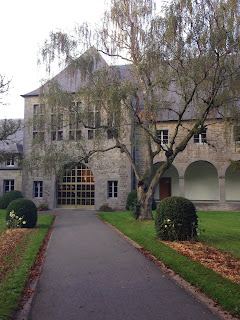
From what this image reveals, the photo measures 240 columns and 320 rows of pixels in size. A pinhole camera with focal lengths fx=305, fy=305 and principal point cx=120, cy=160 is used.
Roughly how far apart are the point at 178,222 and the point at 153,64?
5.44m

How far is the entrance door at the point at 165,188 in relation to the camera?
2311 centimetres

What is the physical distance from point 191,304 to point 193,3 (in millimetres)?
9337

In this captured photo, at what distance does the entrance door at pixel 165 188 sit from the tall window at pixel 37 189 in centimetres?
883

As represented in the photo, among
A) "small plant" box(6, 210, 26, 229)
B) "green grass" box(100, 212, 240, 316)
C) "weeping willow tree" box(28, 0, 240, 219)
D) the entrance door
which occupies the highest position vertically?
"weeping willow tree" box(28, 0, 240, 219)

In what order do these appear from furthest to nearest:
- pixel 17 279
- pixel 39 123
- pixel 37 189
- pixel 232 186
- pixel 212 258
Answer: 1. pixel 37 189
2. pixel 232 186
3. pixel 39 123
4. pixel 212 258
5. pixel 17 279

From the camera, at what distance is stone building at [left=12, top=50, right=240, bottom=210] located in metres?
19.8

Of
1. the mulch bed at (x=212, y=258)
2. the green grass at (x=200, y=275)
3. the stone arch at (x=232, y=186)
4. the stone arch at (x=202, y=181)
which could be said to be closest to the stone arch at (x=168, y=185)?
the stone arch at (x=202, y=181)

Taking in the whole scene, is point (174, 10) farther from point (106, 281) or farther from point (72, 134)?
point (106, 281)

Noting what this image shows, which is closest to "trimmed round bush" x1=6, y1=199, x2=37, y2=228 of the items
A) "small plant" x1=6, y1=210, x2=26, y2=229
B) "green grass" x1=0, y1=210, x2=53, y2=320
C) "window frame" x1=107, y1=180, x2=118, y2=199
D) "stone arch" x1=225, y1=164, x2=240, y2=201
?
"small plant" x1=6, y1=210, x2=26, y2=229

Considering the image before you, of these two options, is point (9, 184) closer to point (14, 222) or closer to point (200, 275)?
point (14, 222)

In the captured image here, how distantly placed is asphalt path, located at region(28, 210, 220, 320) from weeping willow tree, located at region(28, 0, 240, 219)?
581 cm

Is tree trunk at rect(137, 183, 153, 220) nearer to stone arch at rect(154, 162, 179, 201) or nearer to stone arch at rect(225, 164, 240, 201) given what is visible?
stone arch at rect(154, 162, 179, 201)

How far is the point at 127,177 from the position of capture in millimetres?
20078

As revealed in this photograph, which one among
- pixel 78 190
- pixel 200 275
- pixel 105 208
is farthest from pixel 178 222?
pixel 78 190
